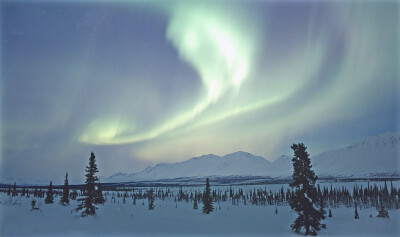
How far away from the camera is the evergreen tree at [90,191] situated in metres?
40.8

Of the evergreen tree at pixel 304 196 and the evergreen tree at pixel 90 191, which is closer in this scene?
the evergreen tree at pixel 304 196

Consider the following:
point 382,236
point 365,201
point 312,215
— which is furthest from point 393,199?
point 312,215

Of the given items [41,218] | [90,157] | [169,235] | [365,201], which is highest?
[90,157]

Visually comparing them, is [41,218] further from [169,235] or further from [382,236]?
[382,236]

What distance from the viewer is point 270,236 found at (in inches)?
1377

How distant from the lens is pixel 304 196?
111ft

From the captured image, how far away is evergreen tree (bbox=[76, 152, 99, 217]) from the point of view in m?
40.8

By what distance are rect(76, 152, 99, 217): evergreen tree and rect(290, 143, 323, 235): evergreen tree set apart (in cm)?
2699

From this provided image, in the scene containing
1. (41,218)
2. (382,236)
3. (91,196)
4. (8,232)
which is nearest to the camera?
(8,232)

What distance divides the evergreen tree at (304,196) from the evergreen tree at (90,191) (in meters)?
27.0

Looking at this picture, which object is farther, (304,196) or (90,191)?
(90,191)

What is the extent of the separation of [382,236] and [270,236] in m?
14.6

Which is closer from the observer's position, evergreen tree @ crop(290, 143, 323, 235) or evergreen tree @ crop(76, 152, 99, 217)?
evergreen tree @ crop(290, 143, 323, 235)

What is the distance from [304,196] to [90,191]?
95.8 ft
